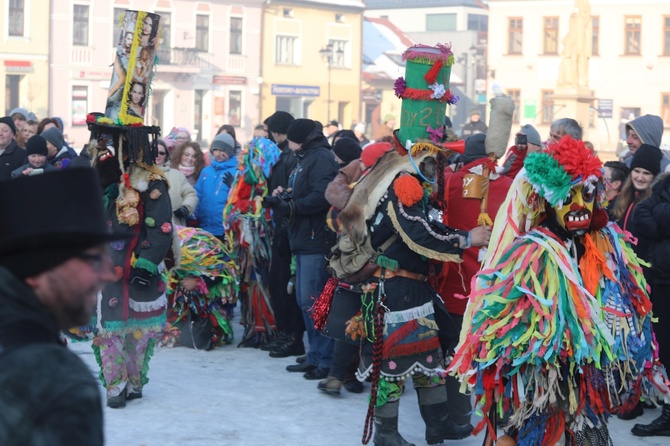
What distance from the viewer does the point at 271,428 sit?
6738 millimetres

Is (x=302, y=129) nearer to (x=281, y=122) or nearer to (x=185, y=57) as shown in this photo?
(x=281, y=122)

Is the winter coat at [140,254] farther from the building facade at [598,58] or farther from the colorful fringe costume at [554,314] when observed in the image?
the building facade at [598,58]

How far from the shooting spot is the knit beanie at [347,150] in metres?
8.62

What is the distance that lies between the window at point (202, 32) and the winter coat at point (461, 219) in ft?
147

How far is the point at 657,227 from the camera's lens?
6754mm

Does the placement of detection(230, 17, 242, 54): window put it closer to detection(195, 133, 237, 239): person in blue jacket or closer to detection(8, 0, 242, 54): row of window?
detection(8, 0, 242, 54): row of window

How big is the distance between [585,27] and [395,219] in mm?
27215

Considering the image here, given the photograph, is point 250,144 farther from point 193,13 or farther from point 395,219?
point 193,13

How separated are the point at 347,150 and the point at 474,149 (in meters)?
2.18

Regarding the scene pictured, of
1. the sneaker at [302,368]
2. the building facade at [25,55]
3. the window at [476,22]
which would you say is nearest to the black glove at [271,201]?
the sneaker at [302,368]

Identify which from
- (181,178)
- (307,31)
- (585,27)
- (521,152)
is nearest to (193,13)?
(307,31)

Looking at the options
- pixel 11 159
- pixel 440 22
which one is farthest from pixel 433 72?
pixel 440 22

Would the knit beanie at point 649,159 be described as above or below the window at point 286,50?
below

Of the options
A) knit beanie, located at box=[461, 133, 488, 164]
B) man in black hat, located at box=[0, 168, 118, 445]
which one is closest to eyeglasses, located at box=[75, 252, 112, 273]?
man in black hat, located at box=[0, 168, 118, 445]
